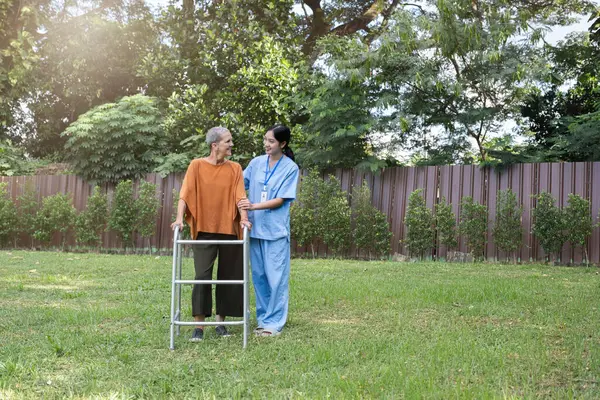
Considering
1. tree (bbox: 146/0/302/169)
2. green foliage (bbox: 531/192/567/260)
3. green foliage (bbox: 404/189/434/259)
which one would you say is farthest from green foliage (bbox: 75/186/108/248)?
green foliage (bbox: 531/192/567/260)

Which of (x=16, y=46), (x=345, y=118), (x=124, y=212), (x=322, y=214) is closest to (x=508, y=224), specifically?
(x=322, y=214)

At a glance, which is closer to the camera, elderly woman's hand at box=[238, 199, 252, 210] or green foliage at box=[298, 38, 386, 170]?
elderly woman's hand at box=[238, 199, 252, 210]

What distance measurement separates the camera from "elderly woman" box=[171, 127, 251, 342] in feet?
16.9

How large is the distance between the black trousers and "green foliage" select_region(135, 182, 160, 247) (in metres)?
10.6

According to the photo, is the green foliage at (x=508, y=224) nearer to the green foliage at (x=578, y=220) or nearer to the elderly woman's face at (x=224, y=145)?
the green foliage at (x=578, y=220)

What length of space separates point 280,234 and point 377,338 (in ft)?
4.08

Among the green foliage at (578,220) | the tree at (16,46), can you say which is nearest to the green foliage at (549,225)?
the green foliage at (578,220)

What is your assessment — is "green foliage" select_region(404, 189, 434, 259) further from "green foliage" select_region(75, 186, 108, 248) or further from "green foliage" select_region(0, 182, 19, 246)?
"green foliage" select_region(0, 182, 19, 246)

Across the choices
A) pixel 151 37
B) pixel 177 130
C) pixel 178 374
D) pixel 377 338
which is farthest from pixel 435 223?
pixel 151 37

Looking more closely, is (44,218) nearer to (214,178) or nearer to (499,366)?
(214,178)

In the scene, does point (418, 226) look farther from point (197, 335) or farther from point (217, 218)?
point (197, 335)

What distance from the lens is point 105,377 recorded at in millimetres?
3795

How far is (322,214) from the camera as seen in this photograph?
44.9 feet

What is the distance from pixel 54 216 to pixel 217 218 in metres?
12.4
